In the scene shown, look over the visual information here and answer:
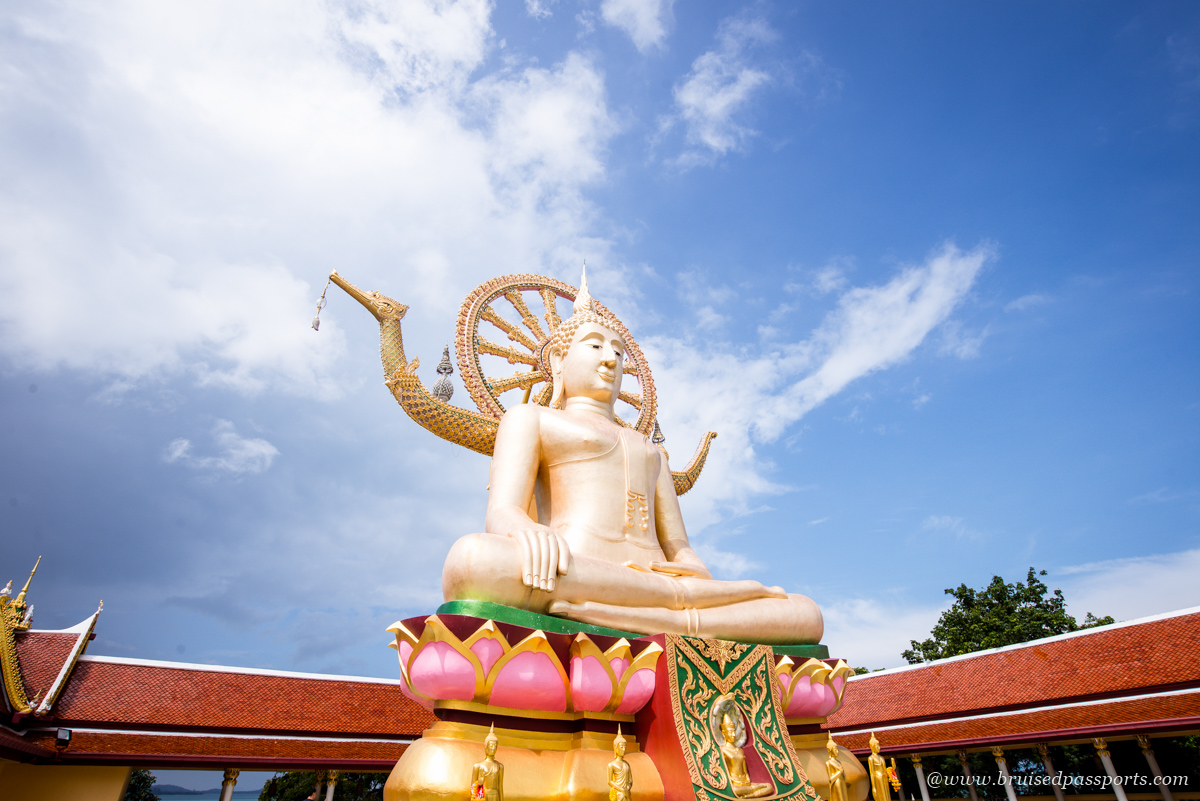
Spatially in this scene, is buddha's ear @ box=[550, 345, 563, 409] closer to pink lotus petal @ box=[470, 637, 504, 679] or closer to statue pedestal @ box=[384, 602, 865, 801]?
statue pedestal @ box=[384, 602, 865, 801]

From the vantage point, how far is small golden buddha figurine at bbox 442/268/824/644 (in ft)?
14.5

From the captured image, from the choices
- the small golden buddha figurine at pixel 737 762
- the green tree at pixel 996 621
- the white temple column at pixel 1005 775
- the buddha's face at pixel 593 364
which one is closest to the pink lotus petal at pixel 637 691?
the small golden buddha figurine at pixel 737 762

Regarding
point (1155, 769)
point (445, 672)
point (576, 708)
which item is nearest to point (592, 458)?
point (576, 708)

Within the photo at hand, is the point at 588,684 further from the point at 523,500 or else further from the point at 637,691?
the point at 523,500

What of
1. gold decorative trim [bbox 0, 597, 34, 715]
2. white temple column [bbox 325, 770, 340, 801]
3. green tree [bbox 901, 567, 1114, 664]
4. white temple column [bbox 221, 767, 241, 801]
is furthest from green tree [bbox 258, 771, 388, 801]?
green tree [bbox 901, 567, 1114, 664]

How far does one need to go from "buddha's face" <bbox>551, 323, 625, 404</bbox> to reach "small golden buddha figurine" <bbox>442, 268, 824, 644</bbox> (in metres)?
0.01

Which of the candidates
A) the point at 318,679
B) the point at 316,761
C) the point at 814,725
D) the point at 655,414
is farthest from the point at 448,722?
the point at 318,679

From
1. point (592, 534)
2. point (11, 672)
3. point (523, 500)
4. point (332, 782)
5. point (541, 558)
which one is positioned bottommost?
point (332, 782)

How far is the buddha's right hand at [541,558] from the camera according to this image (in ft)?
14.4

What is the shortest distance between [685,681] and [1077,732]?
31.3 ft

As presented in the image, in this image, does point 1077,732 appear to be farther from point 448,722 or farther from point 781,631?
point 448,722

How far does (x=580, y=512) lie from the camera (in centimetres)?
593

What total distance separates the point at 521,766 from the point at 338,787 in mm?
19345

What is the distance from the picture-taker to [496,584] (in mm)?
4262
